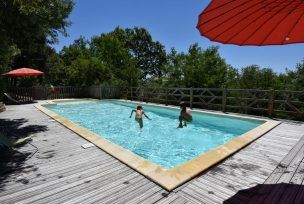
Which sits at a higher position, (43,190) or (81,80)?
(81,80)

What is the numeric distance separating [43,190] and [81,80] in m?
20.3

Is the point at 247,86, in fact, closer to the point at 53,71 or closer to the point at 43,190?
the point at 53,71

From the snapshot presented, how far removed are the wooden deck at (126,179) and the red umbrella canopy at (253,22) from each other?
83.4 inches

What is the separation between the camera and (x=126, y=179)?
3.54 m

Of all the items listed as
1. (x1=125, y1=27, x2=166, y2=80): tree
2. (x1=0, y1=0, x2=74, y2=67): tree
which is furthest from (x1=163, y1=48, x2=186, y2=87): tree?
(x1=125, y1=27, x2=166, y2=80): tree

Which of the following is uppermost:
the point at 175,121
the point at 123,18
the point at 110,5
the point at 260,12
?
the point at 123,18

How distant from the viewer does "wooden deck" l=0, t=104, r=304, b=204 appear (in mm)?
3006

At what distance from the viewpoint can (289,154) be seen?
15.6 feet

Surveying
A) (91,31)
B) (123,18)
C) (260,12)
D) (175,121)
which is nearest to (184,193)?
(260,12)

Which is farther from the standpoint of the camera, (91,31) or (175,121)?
(91,31)

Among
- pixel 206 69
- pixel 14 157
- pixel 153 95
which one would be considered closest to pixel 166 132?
pixel 14 157

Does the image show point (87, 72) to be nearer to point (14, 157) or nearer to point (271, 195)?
point (14, 157)

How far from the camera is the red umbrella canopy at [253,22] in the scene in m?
2.13

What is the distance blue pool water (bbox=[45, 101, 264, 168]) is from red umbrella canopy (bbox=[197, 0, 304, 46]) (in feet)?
14.4
